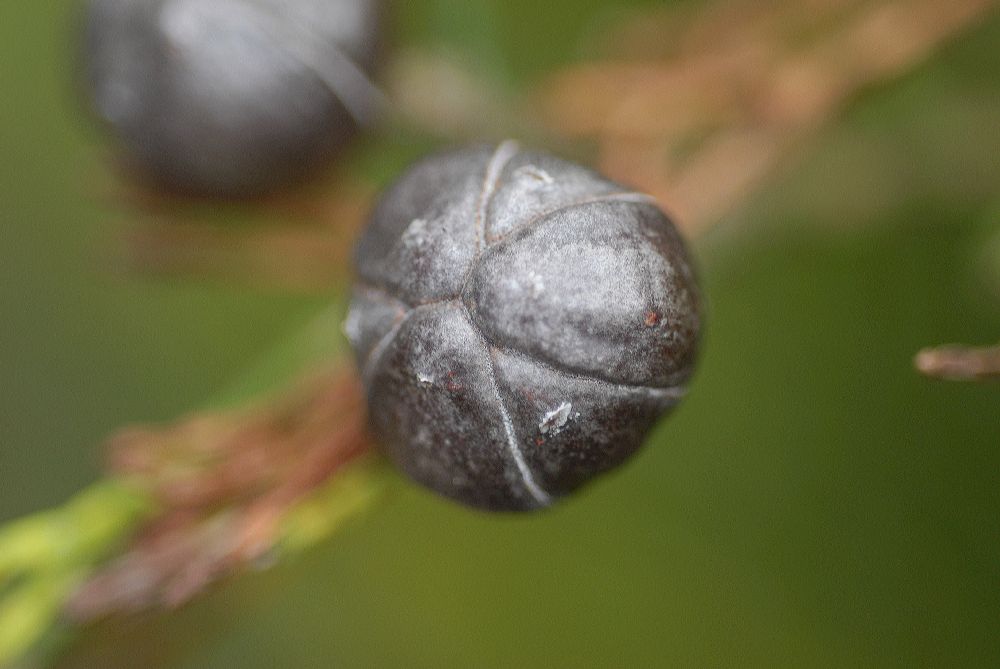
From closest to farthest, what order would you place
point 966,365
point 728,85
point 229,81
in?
point 966,365 → point 229,81 → point 728,85

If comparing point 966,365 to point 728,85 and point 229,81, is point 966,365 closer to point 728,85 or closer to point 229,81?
point 728,85

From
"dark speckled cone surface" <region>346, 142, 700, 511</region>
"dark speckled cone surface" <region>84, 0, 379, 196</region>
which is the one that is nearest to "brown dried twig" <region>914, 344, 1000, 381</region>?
"dark speckled cone surface" <region>346, 142, 700, 511</region>

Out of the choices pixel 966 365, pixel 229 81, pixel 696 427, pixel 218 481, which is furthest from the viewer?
pixel 696 427

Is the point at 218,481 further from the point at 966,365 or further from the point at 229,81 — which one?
the point at 966,365

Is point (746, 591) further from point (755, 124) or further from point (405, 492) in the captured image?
point (755, 124)

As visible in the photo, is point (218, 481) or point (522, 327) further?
point (218, 481)

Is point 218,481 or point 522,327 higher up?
point 218,481

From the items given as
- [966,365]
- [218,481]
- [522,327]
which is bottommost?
[966,365]

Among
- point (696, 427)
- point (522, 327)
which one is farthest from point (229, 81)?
point (696, 427)

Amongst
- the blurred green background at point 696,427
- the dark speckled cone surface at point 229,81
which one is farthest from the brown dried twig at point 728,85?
the dark speckled cone surface at point 229,81
